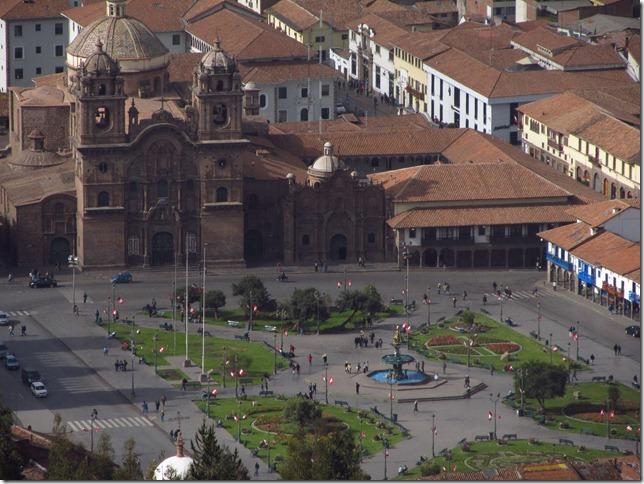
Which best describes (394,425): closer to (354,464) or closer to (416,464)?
(416,464)

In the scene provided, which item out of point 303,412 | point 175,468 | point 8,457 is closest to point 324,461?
point 175,468

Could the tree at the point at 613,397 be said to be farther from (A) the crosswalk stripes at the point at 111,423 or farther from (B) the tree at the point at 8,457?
(B) the tree at the point at 8,457

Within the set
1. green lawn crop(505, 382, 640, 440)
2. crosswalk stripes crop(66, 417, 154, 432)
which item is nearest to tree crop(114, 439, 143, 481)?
crosswalk stripes crop(66, 417, 154, 432)

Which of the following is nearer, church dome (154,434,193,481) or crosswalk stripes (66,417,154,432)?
church dome (154,434,193,481)

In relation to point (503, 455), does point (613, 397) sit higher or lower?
higher

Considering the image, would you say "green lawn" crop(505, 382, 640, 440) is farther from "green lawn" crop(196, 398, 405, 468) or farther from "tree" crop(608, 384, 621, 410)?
"green lawn" crop(196, 398, 405, 468)

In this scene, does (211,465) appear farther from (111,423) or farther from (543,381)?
(543,381)
